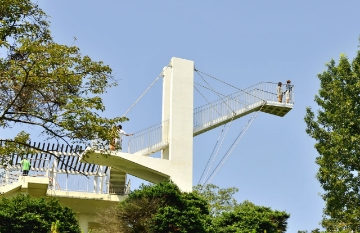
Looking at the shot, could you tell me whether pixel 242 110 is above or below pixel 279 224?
above

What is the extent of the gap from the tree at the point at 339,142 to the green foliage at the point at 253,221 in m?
1.80

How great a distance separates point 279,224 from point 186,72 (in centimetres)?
682

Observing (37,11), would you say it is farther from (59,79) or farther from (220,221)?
(220,221)

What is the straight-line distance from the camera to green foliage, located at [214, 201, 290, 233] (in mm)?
18844

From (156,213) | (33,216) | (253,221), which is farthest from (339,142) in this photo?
(33,216)

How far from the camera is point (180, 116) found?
22547 millimetres

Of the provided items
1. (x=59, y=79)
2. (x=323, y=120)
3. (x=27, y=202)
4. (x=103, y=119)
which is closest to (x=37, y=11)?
(x=59, y=79)

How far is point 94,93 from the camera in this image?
1399 centimetres

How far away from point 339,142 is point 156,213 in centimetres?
663

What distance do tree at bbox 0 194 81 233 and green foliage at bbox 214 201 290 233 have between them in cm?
445

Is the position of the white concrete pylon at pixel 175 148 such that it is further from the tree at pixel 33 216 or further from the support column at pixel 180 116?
the tree at pixel 33 216

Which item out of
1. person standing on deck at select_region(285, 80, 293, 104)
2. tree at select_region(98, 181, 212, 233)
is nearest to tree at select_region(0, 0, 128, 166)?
tree at select_region(98, 181, 212, 233)

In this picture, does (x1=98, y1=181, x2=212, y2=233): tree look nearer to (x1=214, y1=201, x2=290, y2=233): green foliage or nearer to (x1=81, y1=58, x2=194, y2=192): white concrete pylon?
(x1=214, y1=201, x2=290, y2=233): green foliage

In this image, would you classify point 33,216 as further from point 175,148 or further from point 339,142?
point 339,142
